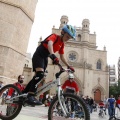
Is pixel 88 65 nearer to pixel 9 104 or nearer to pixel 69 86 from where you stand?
pixel 69 86

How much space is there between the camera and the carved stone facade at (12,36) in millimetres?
10269

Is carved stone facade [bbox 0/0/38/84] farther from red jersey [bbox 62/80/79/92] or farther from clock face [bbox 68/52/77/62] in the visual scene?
clock face [bbox 68/52/77/62]

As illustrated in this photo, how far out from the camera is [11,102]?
2.90m

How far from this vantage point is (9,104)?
2.97 metres

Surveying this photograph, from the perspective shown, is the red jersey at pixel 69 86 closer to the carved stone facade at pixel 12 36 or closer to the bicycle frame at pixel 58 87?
the bicycle frame at pixel 58 87

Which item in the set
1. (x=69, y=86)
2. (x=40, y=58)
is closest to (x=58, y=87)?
(x=40, y=58)

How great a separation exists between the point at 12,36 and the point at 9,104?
8.32 meters

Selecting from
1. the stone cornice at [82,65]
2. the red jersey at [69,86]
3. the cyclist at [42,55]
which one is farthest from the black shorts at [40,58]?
the stone cornice at [82,65]

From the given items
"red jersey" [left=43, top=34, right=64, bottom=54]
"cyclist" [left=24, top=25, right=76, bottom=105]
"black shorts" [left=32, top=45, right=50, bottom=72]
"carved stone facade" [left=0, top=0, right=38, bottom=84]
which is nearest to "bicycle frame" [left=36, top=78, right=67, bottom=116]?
"cyclist" [left=24, top=25, right=76, bottom=105]

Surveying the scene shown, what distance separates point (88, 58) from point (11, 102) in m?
32.0

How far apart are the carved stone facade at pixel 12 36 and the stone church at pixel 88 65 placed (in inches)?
791

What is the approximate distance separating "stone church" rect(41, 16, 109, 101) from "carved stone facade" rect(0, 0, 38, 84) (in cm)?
2009

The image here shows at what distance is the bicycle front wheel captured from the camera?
2.23 meters

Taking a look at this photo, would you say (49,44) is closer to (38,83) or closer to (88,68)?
(38,83)
